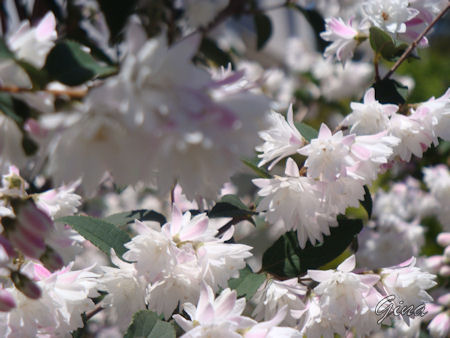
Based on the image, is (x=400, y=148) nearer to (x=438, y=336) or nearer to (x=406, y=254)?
(x=438, y=336)

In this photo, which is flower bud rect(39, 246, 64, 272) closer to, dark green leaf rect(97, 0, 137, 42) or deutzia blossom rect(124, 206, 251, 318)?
deutzia blossom rect(124, 206, 251, 318)

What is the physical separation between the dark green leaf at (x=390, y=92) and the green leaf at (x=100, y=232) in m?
0.49

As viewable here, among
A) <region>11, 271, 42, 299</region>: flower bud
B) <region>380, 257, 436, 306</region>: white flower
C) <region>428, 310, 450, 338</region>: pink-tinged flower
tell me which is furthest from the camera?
<region>428, 310, 450, 338</region>: pink-tinged flower

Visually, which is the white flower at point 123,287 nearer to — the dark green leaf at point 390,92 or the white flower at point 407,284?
the white flower at point 407,284

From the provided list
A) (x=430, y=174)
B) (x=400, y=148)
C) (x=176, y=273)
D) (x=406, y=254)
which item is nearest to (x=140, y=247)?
(x=176, y=273)

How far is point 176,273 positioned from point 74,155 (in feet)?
1.02

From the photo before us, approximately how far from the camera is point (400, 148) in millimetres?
735

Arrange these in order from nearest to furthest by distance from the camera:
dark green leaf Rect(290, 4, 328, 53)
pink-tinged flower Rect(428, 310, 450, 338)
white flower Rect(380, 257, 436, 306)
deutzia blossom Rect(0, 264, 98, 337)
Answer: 1. deutzia blossom Rect(0, 264, 98, 337)
2. white flower Rect(380, 257, 436, 306)
3. pink-tinged flower Rect(428, 310, 450, 338)
4. dark green leaf Rect(290, 4, 328, 53)

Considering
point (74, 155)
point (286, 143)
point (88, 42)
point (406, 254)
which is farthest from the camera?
point (406, 254)

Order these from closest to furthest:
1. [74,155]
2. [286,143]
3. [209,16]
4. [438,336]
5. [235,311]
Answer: [74,155]
[235,311]
[286,143]
[438,336]
[209,16]

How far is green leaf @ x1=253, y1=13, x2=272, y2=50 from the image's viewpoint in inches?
52.8

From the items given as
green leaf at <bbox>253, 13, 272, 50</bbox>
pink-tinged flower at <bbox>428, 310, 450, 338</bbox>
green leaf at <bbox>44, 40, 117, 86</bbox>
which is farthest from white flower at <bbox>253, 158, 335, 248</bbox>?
green leaf at <bbox>253, 13, 272, 50</bbox>

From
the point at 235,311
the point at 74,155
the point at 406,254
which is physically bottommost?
the point at 406,254

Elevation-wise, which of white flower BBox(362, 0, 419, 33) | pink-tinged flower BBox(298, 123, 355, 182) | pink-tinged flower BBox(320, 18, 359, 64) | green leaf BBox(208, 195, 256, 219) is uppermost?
white flower BBox(362, 0, 419, 33)
